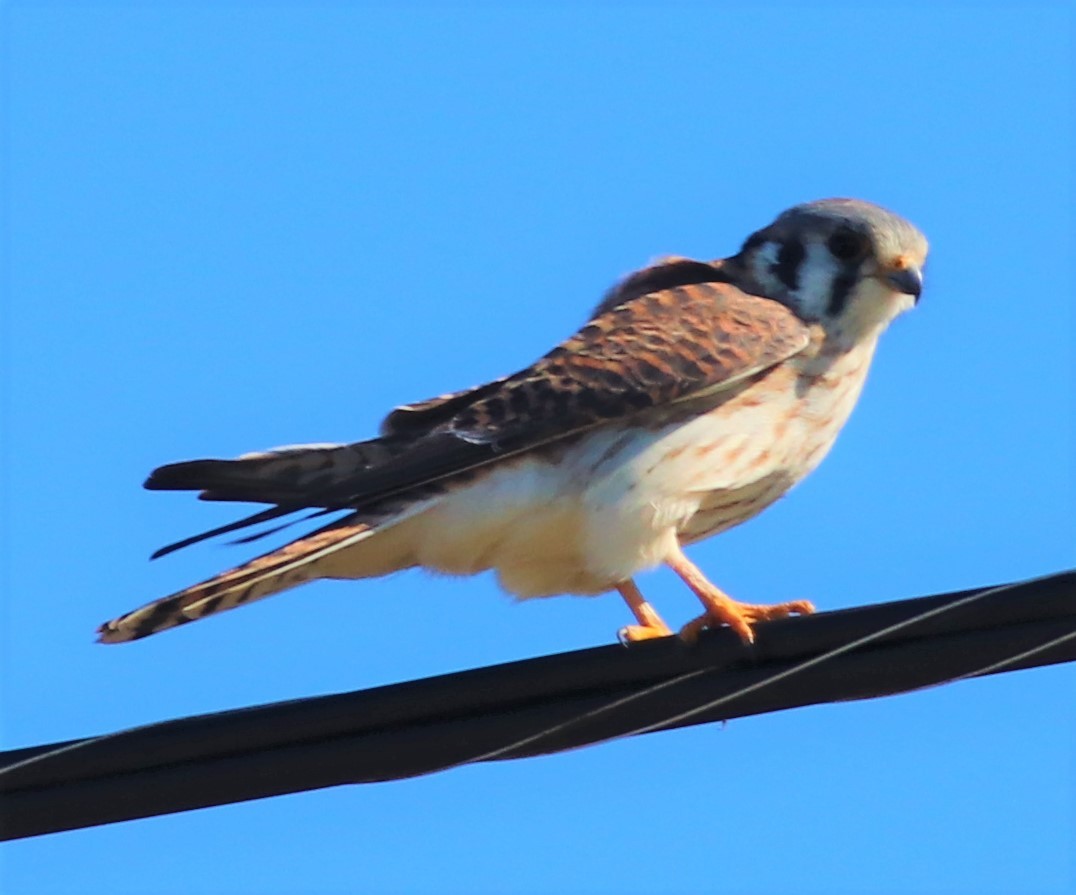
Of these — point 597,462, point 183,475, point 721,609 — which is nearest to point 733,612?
point 721,609

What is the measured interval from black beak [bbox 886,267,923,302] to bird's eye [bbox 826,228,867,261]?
13 centimetres

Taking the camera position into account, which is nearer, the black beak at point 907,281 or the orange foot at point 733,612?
the orange foot at point 733,612

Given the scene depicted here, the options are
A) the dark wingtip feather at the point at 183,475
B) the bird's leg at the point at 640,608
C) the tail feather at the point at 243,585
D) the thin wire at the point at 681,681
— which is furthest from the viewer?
the bird's leg at the point at 640,608

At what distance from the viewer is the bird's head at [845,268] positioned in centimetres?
593

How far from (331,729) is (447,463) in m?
1.66

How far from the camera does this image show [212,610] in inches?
187

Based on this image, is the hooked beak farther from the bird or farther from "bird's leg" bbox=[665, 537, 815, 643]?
"bird's leg" bbox=[665, 537, 815, 643]

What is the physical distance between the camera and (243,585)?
15.7 ft

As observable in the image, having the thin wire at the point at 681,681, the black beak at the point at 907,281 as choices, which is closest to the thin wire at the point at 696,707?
the thin wire at the point at 681,681

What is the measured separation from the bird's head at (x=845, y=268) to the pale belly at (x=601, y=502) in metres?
0.52

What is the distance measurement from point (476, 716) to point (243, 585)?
47.8 inches

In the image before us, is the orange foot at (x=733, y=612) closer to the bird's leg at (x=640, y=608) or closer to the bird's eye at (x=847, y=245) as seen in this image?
the bird's leg at (x=640, y=608)

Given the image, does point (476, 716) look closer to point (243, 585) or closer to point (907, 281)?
point (243, 585)

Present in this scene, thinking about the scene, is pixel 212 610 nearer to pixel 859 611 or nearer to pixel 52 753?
pixel 52 753
